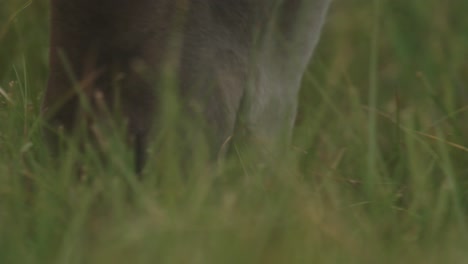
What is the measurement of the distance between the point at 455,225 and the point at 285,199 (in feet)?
1.01

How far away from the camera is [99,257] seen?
4.67ft

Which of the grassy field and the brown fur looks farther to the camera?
the brown fur

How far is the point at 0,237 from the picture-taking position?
1527 millimetres

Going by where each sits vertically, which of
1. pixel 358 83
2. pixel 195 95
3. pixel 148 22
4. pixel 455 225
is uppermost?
pixel 148 22

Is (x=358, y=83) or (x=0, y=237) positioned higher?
(x=0, y=237)

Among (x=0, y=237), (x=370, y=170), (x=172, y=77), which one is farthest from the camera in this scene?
(x=370, y=170)

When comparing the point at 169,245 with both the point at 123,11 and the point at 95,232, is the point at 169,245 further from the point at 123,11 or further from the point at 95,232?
the point at 123,11

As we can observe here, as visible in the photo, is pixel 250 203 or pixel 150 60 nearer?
pixel 250 203

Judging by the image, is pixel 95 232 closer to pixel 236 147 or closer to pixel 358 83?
pixel 236 147

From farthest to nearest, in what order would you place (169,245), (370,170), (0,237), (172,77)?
(370,170), (172,77), (0,237), (169,245)

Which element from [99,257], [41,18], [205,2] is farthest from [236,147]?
[41,18]

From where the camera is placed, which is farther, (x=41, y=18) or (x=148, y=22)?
(x=41, y=18)

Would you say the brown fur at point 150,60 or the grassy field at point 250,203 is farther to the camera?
the brown fur at point 150,60

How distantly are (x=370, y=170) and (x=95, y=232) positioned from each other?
0.52 metres
